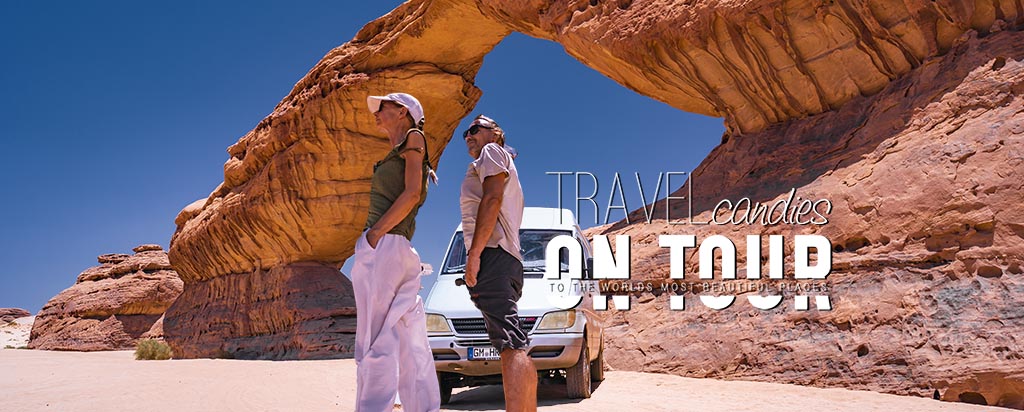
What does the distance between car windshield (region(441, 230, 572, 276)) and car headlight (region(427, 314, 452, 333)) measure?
78 centimetres

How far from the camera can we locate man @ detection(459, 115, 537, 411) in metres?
3.15

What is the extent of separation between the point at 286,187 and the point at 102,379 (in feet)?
37.6

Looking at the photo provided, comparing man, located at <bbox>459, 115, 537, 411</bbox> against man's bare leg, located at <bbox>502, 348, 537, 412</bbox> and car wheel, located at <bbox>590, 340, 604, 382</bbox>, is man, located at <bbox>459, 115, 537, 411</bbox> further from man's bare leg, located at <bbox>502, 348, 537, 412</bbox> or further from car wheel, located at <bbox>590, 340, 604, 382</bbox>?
car wheel, located at <bbox>590, 340, 604, 382</bbox>

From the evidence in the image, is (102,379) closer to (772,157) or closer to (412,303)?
(412,303)

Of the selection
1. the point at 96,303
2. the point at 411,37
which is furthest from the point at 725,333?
the point at 96,303

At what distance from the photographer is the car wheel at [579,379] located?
6289 mm

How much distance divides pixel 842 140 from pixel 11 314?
68024 millimetres

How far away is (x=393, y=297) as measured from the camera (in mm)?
3086

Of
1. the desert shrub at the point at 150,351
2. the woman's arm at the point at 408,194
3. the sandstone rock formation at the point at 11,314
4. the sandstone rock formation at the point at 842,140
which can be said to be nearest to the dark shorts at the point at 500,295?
the woman's arm at the point at 408,194

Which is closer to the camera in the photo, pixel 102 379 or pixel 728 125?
pixel 102 379

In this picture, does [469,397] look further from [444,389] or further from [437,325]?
[437,325]

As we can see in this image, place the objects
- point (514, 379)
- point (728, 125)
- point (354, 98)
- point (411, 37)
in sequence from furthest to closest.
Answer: point (354, 98) < point (411, 37) < point (728, 125) < point (514, 379)

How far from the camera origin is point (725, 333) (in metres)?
7.80

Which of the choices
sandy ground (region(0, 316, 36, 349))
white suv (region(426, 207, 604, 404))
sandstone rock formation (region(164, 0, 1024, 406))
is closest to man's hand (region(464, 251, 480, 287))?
white suv (region(426, 207, 604, 404))
